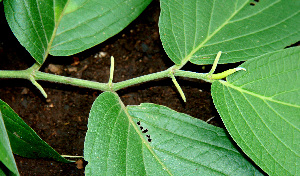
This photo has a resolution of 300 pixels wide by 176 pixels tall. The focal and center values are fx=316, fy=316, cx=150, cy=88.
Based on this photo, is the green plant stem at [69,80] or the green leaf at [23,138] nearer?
the green leaf at [23,138]

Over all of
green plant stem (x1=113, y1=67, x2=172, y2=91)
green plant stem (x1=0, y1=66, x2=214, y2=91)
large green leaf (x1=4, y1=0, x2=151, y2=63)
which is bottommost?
green plant stem (x1=113, y1=67, x2=172, y2=91)

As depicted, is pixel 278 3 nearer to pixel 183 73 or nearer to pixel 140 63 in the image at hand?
pixel 183 73

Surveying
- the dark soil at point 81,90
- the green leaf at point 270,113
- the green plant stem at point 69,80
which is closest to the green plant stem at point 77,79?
the green plant stem at point 69,80

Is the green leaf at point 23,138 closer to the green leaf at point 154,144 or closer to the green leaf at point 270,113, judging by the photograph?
the green leaf at point 154,144

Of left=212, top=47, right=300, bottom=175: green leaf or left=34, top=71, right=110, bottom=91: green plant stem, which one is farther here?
left=34, top=71, right=110, bottom=91: green plant stem

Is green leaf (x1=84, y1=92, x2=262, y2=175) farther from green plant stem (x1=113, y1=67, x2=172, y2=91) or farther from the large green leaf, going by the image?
the large green leaf

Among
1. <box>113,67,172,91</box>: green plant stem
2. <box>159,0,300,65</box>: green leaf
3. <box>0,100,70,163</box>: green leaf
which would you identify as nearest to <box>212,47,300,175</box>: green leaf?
<box>159,0,300,65</box>: green leaf

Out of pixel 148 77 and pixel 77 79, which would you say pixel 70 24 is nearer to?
pixel 77 79
